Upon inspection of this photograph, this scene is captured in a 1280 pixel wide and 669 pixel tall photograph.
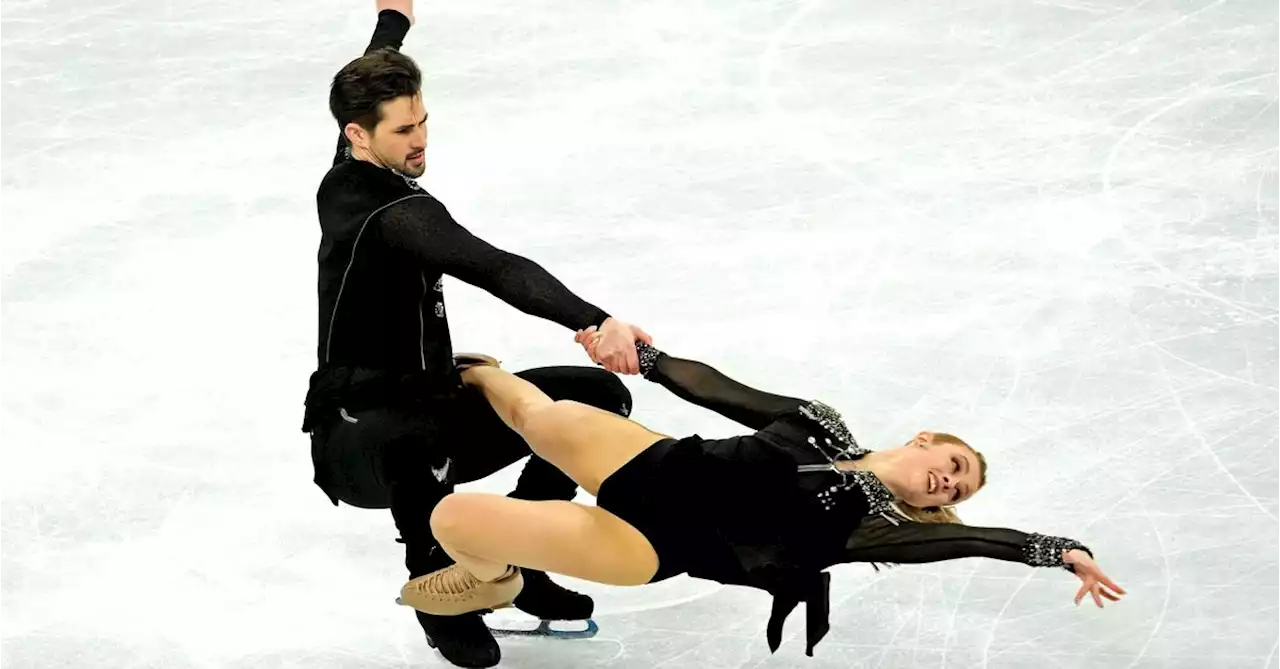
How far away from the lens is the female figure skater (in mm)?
3799

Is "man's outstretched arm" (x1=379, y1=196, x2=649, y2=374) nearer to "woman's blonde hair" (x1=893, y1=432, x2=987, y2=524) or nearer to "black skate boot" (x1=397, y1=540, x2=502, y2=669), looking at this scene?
"woman's blonde hair" (x1=893, y1=432, x2=987, y2=524)

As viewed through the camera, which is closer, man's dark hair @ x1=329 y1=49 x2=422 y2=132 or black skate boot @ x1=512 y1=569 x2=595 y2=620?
man's dark hair @ x1=329 y1=49 x2=422 y2=132

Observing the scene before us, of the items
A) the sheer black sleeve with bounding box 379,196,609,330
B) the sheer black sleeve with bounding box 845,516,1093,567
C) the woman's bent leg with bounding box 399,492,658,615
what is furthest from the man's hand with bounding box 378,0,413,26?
the sheer black sleeve with bounding box 845,516,1093,567

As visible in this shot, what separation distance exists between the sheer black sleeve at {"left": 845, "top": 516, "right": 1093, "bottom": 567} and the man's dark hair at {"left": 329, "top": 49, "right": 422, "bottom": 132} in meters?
1.36

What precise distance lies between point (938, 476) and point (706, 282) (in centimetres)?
226

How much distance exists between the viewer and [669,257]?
6.12 m

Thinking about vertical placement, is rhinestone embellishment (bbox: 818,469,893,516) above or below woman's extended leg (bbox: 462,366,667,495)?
below

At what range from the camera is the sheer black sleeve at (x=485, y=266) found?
12.2 ft

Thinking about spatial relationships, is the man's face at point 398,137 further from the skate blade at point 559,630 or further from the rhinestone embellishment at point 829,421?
the skate blade at point 559,630

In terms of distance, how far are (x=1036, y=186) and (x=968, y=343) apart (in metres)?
1.18

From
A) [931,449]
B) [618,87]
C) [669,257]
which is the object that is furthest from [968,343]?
[618,87]

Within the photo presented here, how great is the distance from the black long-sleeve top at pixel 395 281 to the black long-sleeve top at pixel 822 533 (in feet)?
1.06

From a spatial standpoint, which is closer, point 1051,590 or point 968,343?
point 1051,590

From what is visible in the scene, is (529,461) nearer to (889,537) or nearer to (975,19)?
(889,537)
